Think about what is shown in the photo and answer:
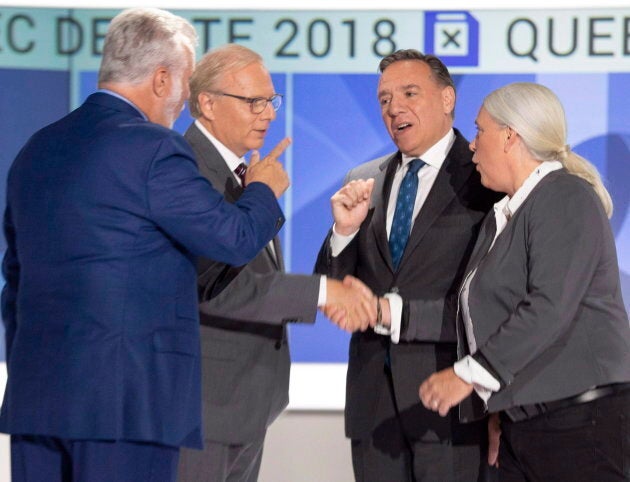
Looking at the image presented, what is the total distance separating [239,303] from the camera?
10.1 feet

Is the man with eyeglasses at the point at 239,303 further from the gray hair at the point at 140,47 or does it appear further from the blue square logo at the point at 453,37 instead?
the blue square logo at the point at 453,37

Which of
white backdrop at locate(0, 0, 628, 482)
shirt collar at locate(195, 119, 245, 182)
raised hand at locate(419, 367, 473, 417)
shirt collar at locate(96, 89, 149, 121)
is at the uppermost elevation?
white backdrop at locate(0, 0, 628, 482)

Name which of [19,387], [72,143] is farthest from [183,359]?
[72,143]

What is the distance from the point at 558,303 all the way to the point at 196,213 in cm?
→ 89

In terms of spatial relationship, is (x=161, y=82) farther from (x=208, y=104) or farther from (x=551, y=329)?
(x=551, y=329)

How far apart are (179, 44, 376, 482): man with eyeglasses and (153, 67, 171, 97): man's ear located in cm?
49

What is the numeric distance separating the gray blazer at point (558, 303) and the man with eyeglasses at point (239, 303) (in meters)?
0.59

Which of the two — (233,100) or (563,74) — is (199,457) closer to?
(233,100)

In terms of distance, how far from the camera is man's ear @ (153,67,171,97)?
2611 mm

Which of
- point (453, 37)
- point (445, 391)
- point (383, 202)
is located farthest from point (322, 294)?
point (453, 37)

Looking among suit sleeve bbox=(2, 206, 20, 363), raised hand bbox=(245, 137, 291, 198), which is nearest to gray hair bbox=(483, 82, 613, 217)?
raised hand bbox=(245, 137, 291, 198)

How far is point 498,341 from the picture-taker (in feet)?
8.82

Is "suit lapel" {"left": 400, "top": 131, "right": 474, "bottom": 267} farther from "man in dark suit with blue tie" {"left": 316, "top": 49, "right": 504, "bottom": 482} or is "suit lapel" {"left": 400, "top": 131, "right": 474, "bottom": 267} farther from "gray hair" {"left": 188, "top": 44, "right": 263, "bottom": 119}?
"gray hair" {"left": 188, "top": 44, "right": 263, "bottom": 119}

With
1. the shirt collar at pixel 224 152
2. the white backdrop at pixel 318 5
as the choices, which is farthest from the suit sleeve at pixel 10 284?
the white backdrop at pixel 318 5
